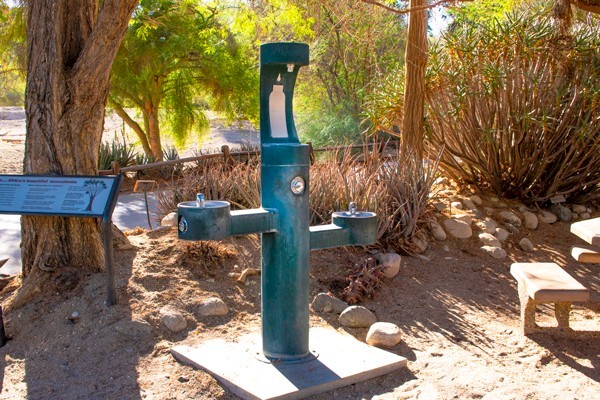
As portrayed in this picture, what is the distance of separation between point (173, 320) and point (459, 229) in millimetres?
3301

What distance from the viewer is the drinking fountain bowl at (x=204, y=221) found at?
141 inches

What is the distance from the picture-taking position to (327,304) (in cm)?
507

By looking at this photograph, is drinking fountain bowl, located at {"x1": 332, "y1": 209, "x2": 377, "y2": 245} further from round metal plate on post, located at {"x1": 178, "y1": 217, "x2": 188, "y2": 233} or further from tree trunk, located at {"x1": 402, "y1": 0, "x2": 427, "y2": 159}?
tree trunk, located at {"x1": 402, "y1": 0, "x2": 427, "y2": 159}

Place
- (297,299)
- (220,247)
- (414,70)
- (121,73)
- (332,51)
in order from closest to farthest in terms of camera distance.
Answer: (297,299)
(220,247)
(414,70)
(121,73)
(332,51)

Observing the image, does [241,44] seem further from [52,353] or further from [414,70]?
[52,353]

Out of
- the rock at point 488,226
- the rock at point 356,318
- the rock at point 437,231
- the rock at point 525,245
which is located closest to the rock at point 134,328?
the rock at point 356,318

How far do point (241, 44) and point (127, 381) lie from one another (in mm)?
15553

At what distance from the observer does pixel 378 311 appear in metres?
5.20

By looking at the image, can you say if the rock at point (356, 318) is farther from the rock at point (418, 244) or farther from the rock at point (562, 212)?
the rock at point (562, 212)

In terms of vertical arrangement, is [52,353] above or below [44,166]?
below

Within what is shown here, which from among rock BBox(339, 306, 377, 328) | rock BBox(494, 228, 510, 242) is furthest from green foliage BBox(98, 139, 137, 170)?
rock BBox(339, 306, 377, 328)

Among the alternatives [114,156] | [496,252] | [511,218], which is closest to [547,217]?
[511,218]

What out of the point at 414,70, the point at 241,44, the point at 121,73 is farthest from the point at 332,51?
the point at 414,70

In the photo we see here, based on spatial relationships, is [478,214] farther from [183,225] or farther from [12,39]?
[12,39]
